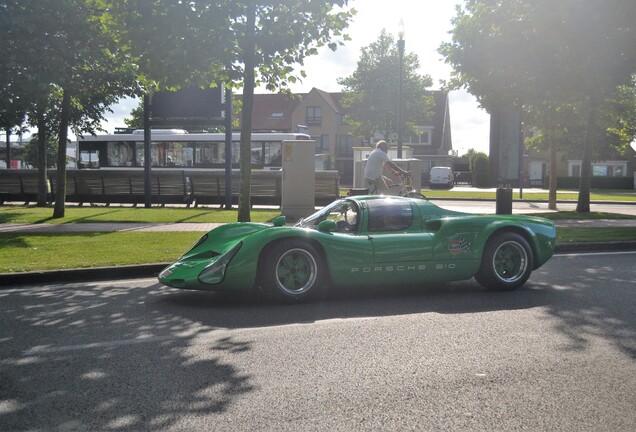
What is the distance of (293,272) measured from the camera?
24.3ft

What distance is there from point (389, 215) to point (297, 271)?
134cm

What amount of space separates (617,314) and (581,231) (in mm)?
8551

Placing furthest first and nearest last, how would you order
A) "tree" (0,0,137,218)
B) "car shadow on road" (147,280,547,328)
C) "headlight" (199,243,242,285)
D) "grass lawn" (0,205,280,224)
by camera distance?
"grass lawn" (0,205,280,224), "tree" (0,0,137,218), "headlight" (199,243,242,285), "car shadow on road" (147,280,547,328)

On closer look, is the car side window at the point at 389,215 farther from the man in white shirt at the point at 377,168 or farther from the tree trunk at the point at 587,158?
the tree trunk at the point at 587,158

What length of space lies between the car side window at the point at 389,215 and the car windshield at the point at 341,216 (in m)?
0.18

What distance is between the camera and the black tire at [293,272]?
7230mm

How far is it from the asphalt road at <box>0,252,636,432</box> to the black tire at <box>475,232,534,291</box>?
20 cm

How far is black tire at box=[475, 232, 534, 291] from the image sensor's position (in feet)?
26.5

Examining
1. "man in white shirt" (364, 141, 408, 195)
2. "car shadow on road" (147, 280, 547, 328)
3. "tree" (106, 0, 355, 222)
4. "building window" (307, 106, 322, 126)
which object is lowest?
"car shadow on road" (147, 280, 547, 328)

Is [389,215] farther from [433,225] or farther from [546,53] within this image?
[546,53]

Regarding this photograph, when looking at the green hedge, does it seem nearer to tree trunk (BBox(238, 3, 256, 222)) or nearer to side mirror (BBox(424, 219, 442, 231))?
→ tree trunk (BBox(238, 3, 256, 222))

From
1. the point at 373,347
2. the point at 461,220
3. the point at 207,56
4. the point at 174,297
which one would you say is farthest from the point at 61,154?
the point at 373,347

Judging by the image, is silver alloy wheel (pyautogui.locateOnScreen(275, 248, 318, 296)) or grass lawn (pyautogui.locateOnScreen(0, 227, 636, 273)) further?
grass lawn (pyautogui.locateOnScreen(0, 227, 636, 273))

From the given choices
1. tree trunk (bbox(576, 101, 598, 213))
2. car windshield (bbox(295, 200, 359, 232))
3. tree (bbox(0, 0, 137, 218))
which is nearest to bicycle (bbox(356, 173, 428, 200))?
car windshield (bbox(295, 200, 359, 232))
